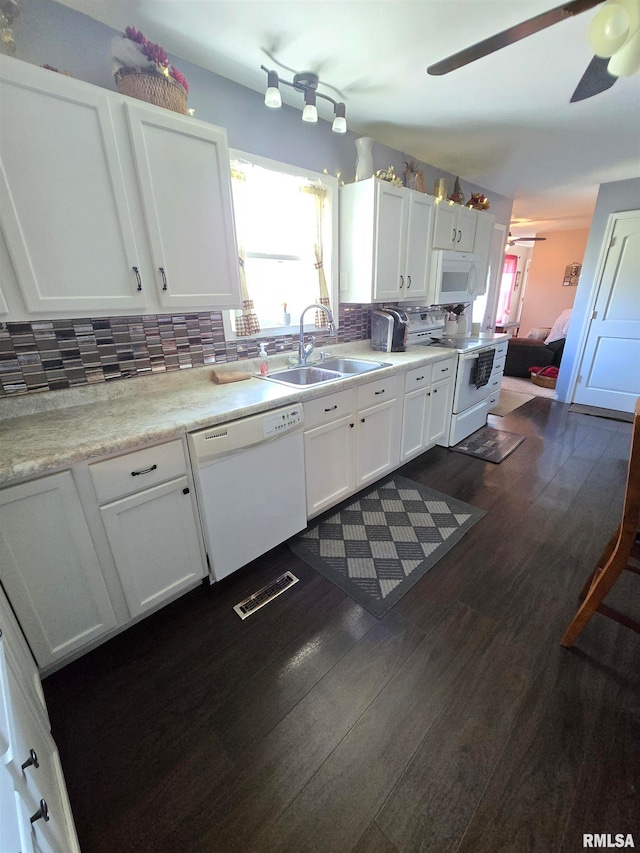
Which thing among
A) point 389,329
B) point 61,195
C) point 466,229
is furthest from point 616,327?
point 61,195

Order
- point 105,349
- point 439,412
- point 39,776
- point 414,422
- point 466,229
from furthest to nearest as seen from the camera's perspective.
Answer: point 466,229, point 439,412, point 414,422, point 105,349, point 39,776

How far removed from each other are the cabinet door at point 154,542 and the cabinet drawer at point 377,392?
121 cm

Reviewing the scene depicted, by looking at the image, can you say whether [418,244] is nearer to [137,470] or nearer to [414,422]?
[414,422]

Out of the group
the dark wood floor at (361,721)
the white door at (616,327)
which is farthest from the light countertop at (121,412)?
the white door at (616,327)

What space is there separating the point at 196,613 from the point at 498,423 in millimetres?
3480

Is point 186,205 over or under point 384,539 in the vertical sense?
over

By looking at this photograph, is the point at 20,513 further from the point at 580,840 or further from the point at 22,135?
the point at 580,840

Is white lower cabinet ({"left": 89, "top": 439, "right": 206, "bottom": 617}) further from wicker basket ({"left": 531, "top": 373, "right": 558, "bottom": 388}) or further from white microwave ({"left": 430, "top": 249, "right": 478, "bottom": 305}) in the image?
wicker basket ({"left": 531, "top": 373, "right": 558, "bottom": 388})

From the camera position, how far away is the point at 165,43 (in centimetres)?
166

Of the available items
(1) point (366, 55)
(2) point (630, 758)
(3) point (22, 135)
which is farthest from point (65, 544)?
(1) point (366, 55)

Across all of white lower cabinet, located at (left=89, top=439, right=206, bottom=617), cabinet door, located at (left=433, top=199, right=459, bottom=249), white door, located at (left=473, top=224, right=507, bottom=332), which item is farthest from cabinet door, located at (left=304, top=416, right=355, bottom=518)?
white door, located at (left=473, top=224, right=507, bottom=332)

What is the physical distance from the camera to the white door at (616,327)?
3.80 meters

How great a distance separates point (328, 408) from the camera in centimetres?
206

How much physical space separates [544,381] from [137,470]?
5.56 metres
